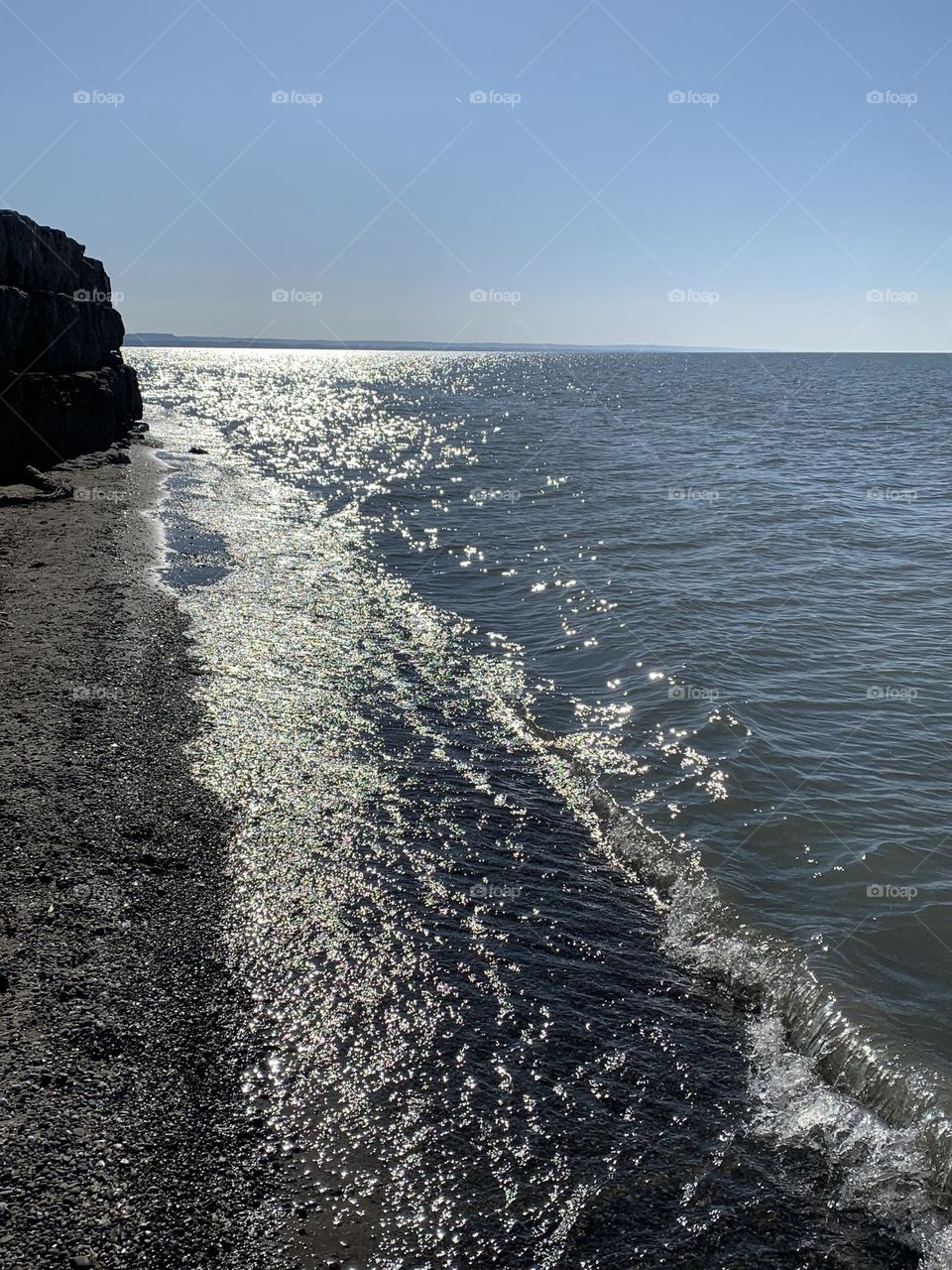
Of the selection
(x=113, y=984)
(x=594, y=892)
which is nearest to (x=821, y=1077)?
(x=594, y=892)

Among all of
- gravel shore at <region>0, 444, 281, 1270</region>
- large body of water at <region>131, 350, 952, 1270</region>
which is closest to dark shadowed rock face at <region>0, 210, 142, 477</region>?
large body of water at <region>131, 350, 952, 1270</region>

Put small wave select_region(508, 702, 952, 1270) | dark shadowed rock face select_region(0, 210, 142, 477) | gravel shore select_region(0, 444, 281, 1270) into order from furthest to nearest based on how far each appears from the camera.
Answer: dark shadowed rock face select_region(0, 210, 142, 477), small wave select_region(508, 702, 952, 1270), gravel shore select_region(0, 444, 281, 1270)

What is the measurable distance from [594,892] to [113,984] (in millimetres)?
6029

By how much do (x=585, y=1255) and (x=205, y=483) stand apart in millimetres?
40188

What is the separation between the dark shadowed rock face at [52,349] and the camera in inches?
1259

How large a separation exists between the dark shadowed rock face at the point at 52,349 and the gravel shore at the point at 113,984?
20.1 m

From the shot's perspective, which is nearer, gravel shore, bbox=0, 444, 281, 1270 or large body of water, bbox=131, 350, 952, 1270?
gravel shore, bbox=0, 444, 281, 1270

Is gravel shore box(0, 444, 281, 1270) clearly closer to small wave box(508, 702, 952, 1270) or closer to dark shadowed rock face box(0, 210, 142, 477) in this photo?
small wave box(508, 702, 952, 1270)

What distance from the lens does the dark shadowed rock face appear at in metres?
32.0

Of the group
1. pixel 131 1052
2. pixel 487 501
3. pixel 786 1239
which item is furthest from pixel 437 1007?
pixel 487 501

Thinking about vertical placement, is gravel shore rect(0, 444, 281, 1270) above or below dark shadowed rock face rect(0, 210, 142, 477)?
below

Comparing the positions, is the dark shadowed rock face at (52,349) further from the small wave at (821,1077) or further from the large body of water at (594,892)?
the small wave at (821,1077)

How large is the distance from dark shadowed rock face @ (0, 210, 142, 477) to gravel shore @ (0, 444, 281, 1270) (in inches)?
790

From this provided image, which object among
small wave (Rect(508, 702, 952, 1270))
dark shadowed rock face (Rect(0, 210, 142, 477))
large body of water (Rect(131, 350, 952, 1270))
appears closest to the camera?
large body of water (Rect(131, 350, 952, 1270))
